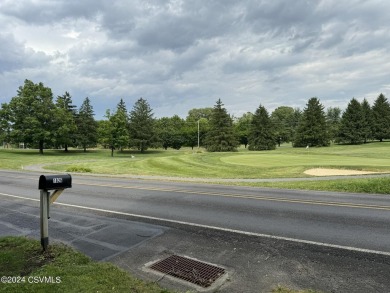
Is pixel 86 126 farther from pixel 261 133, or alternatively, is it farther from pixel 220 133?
pixel 261 133

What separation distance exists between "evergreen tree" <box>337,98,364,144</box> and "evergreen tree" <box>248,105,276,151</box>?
16447 millimetres

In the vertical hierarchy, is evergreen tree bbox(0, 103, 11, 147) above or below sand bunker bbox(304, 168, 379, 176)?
above

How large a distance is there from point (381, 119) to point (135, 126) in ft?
197

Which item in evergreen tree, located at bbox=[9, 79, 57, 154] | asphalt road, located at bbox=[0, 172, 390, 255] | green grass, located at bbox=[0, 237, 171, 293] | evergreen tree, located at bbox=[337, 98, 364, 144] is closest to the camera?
green grass, located at bbox=[0, 237, 171, 293]

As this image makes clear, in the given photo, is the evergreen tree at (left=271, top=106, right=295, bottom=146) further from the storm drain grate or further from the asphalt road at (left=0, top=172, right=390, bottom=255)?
the storm drain grate

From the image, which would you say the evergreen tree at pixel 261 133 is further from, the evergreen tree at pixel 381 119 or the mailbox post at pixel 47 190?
the mailbox post at pixel 47 190

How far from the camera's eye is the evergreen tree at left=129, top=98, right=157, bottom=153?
6956cm

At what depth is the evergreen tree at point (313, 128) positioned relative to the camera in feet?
225

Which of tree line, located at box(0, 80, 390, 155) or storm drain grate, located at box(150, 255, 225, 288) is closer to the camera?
storm drain grate, located at box(150, 255, 225, 288)

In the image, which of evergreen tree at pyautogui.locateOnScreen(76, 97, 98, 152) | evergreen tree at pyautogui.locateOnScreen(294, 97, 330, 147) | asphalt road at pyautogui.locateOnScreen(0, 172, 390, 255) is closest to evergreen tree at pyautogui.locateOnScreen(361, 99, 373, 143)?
evergreen tree at pyautogui.locateOnScreen(294, 97, 330, 147)

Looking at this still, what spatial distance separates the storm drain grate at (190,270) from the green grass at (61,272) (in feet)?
1.82

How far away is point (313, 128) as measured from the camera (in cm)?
6844

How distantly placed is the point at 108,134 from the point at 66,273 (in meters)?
58.5

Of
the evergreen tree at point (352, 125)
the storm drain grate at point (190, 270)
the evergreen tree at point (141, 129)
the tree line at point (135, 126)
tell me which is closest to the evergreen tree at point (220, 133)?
the tree line at point (135, 126)
